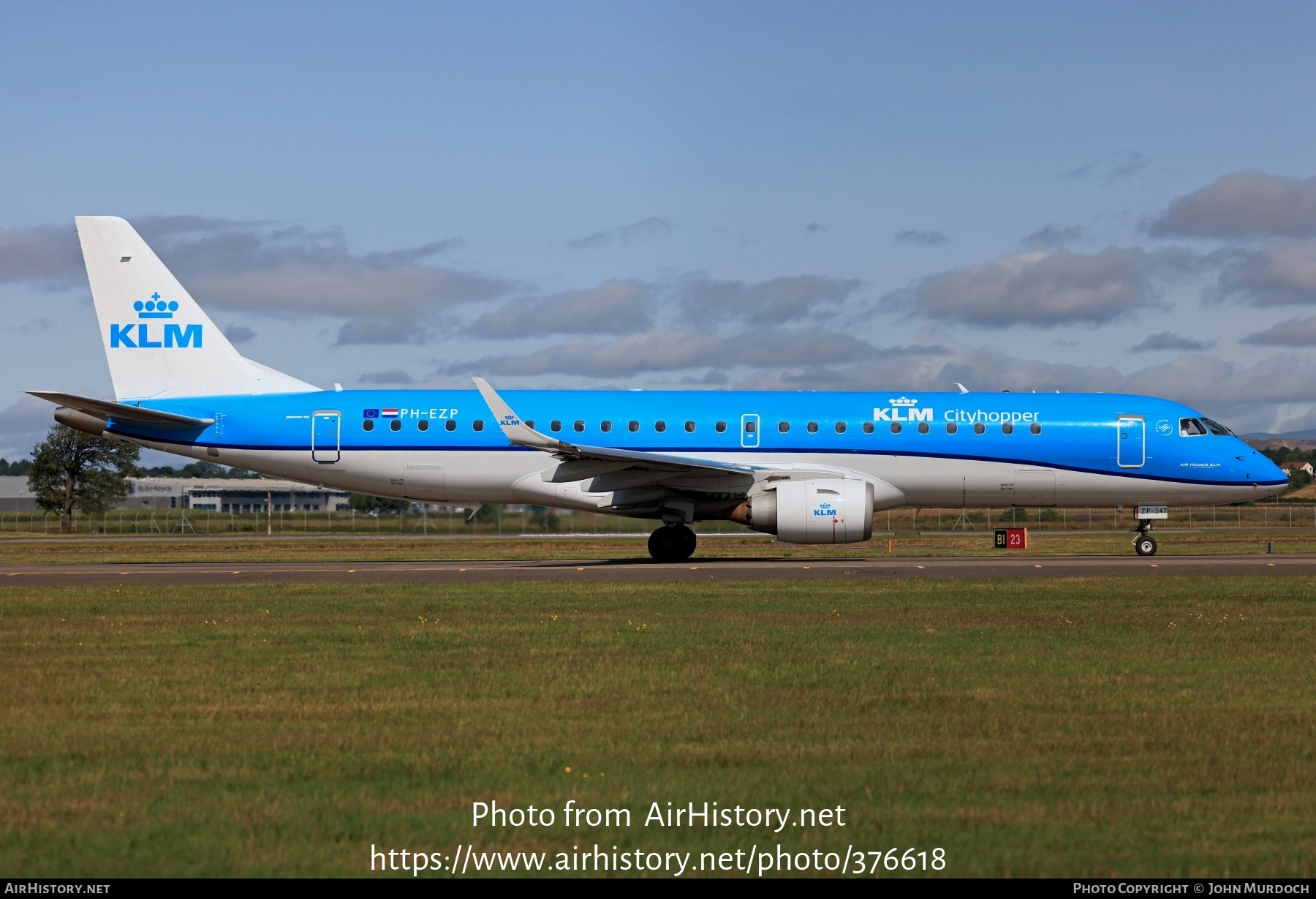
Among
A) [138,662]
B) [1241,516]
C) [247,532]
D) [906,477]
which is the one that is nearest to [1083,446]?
[906,477]

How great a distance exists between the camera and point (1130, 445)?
28844mm

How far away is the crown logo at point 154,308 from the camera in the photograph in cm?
2931

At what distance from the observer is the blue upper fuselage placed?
28.5 m

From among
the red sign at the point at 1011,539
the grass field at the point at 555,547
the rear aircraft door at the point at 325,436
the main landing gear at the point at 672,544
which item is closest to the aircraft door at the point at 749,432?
the main landing gear at the point at 672,544

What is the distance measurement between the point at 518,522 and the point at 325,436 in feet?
54.4

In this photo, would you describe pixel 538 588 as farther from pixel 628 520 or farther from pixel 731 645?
pixel 628 520

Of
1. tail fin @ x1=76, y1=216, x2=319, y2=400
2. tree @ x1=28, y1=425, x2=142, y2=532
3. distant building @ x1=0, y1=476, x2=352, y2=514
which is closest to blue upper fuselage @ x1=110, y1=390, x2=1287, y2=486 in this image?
tail fin @ x1=76, y1=216, x2=319, y2=400

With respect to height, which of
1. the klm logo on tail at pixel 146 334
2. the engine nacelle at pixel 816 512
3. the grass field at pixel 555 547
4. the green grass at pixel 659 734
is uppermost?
the klm logo on tail at pixel 146 334

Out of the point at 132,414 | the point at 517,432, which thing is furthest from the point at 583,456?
the point at 132,414

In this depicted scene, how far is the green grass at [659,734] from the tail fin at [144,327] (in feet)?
47.0

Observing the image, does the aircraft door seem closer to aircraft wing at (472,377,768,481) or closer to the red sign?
aircraft wing at (472,377,768,481)

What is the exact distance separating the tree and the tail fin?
62596mm

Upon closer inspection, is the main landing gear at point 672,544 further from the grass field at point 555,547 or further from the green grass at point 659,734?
the green grass at point 659,734
